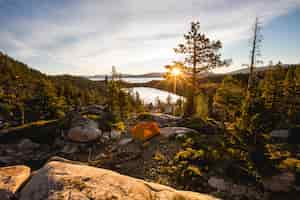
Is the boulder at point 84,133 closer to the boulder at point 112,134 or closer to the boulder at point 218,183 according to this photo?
the boulder at point 112,134

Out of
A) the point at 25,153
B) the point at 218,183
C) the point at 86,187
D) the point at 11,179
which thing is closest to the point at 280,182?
the point at 218,183

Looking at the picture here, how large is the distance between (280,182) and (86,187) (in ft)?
25.1

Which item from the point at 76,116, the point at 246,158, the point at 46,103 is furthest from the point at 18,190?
the point at 46,103

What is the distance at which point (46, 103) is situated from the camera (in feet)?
69.9

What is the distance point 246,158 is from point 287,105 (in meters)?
15.9

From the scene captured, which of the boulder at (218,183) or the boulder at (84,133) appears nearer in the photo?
the boulder at (218,183)

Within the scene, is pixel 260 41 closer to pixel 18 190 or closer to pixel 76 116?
pixel 76 116

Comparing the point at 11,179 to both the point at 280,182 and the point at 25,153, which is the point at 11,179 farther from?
the point at 25,153

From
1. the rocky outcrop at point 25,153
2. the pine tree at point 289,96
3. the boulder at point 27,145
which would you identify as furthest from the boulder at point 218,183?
the boulder at point 27,145

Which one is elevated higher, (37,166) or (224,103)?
(224,103)

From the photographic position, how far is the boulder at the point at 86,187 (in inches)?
127

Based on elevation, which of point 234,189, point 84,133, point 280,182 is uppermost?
point 84,133

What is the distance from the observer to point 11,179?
4012 mm

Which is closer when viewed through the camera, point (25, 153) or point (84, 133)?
point (84, 133)
